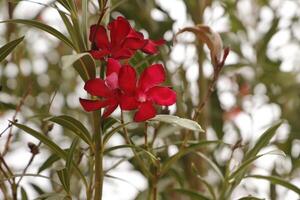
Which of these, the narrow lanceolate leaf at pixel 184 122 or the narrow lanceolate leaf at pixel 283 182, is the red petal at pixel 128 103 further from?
the narrow lanceolate leaf at pixel 283 182

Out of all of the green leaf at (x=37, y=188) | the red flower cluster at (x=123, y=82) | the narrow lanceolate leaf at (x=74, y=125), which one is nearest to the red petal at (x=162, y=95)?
the red flower cluster at (x=123, y=82)

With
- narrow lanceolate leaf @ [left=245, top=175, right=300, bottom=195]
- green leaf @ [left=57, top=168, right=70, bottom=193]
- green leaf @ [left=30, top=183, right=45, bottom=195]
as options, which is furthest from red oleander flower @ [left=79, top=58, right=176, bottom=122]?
green leaf @ [left=30, top=183, right=45, bottom=195]

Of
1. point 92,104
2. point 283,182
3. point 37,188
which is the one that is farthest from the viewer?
point 37,188

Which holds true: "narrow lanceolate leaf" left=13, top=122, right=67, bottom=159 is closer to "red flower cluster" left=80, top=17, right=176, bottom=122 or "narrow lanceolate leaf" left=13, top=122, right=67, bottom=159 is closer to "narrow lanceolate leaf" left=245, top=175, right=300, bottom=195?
"red flower cluster" left=80, top=17, right=176, bottom=122

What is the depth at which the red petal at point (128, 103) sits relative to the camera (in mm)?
671

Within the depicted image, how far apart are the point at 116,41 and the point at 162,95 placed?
0.29ft

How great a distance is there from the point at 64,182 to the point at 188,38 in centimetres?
68

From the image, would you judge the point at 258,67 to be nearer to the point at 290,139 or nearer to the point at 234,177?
the point at 290,139

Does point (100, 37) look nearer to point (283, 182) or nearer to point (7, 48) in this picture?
point (7, 48)

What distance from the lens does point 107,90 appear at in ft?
2.19

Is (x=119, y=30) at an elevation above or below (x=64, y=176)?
above

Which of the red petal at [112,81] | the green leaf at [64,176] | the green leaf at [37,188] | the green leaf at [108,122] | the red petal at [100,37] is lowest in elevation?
the green leaf at [64,176]

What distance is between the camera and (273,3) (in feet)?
5.53

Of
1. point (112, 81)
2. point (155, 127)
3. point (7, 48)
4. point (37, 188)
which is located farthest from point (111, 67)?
point (37, 188)
